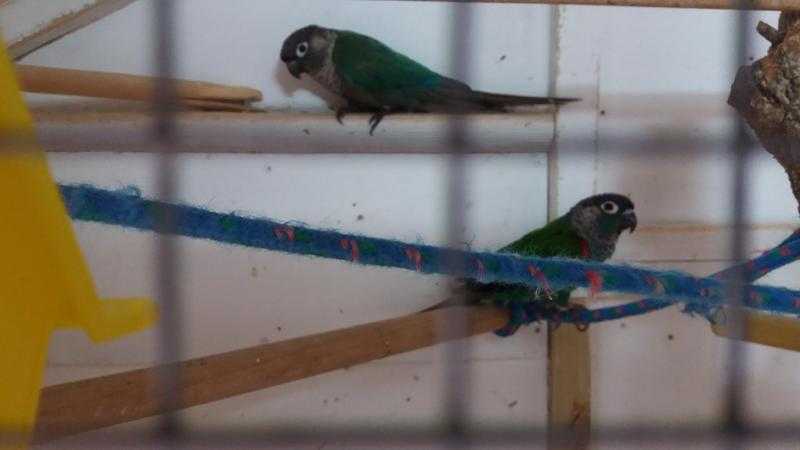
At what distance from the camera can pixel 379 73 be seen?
0.92m

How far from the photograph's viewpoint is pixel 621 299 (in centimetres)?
100

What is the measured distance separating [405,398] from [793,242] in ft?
1.46

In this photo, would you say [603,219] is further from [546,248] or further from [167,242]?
[167,242]

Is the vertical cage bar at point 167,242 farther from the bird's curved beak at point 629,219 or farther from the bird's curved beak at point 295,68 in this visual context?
the bird's curved beak at point 629,219

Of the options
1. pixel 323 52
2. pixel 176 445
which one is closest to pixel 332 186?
pixel 323 52

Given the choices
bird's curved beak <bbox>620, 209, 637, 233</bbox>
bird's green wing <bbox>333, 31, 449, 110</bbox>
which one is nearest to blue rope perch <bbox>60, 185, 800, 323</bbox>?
bird's curved beak <bbox>620, 209, 637, 233</bbox>

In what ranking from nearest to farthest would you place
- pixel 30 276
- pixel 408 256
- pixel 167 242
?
pixel 30 276, pixel 408 256, pixel 167 242

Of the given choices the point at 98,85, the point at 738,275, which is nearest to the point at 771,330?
the point at 738,275

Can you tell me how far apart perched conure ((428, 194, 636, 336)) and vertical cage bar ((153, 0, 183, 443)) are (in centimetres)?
26

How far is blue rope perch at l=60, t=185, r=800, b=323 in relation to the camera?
0.44 metres

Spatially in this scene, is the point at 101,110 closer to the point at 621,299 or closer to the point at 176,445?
the point at 176,445

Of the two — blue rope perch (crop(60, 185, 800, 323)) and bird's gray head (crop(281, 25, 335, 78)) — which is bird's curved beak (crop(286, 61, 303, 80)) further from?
blue rope perch (crop(60, 185, 800, 323))

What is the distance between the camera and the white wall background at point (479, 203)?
94 centimetres

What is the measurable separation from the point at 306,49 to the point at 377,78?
7 cm
